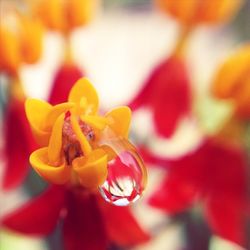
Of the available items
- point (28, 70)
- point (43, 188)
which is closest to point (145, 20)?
point (28, 70)

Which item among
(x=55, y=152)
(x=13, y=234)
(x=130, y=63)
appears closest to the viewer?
(x=55, y=152)

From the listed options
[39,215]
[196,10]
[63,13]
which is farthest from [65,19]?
[39,215]

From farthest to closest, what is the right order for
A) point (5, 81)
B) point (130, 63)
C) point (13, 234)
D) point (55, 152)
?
point (130, 63) < point (5, 81) < point (13, 234) < point (55, 152)

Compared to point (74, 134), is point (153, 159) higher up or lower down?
lower down

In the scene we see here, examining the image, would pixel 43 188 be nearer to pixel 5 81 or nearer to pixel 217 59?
pixel 5 81

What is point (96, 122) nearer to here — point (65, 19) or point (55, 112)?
point (55, 112)

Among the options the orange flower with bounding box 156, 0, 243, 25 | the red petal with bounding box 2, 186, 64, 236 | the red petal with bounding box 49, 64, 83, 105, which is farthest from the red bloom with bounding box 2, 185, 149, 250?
the orange flower with bounding box 156, 0, 243, 25

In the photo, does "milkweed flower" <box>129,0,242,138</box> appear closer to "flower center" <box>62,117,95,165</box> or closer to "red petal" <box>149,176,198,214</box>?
"red petal" <box>149,176,198,214</box>
